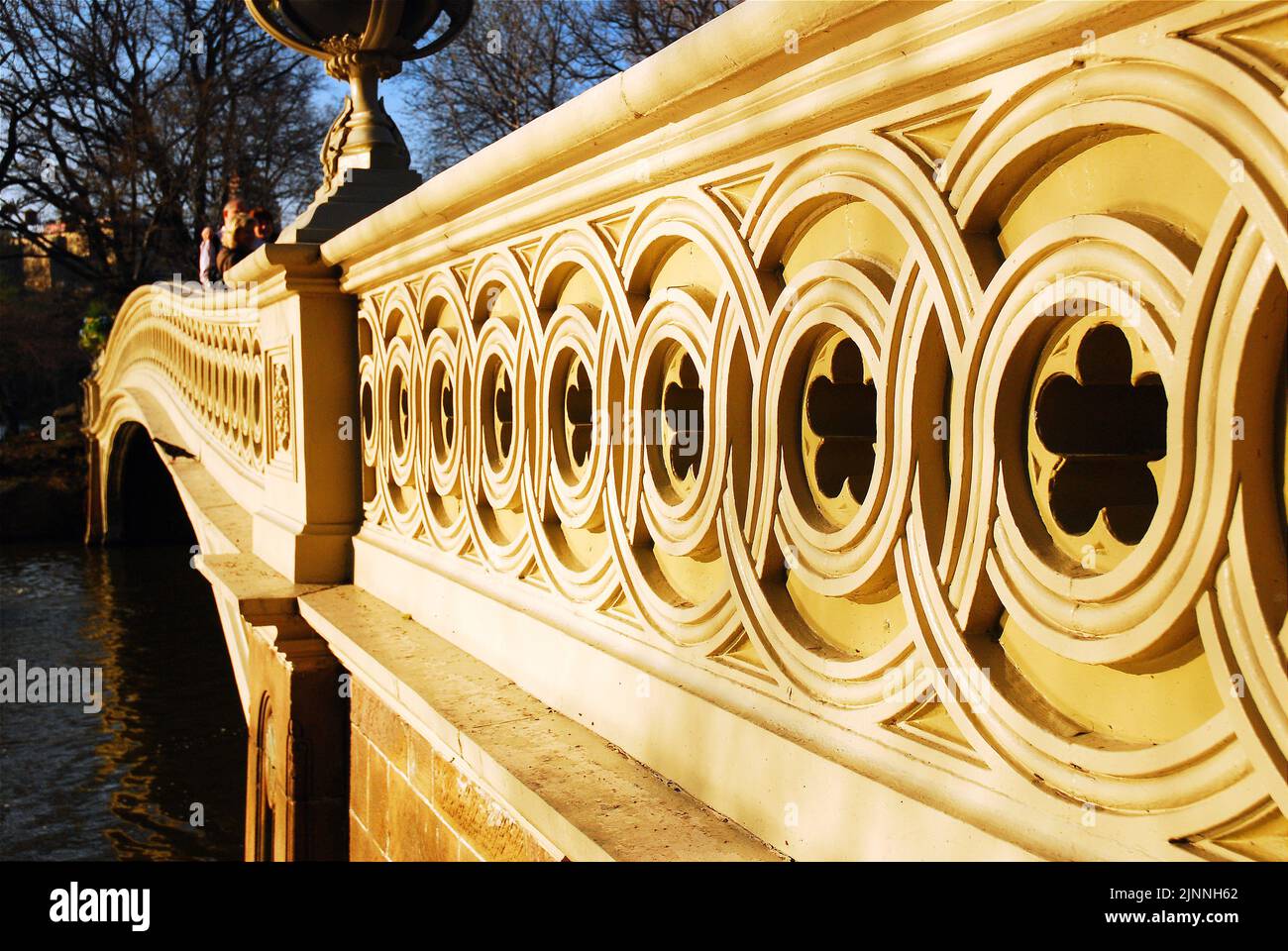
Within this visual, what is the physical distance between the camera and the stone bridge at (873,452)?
135cm

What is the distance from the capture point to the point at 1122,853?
148 centimetres

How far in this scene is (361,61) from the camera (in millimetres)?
5496

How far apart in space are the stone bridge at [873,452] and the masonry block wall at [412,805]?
0.02 meters

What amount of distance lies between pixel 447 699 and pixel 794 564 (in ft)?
4.17

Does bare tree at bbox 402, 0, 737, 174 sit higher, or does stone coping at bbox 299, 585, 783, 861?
bare tree at bbox 402, 0, 737, 174

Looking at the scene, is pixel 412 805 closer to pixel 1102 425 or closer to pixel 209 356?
pixel 1102 425

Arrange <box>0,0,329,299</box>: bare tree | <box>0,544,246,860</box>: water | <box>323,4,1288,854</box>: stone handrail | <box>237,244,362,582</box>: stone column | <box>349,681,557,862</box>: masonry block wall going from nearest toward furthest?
<box>323,4,1288,854</box>: stone handrail, <box>349,681,557,862</box>: masonry block wall, <box>237,244,362,582</box>: stone column, <box>0,544,246,860</box>: water, <box>0,0,329,299</box>: bare tree

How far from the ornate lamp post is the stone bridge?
1664mm

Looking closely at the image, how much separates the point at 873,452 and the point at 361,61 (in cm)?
400

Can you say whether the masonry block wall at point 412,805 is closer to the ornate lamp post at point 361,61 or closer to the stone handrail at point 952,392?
the stone handrail at point 952,392

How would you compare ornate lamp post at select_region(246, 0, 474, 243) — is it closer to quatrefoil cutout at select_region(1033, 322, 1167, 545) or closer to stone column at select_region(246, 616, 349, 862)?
stone column at select_region(246, 616, 349, 862)

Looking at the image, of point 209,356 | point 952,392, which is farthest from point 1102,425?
point 209,356

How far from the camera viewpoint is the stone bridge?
1.35 metres

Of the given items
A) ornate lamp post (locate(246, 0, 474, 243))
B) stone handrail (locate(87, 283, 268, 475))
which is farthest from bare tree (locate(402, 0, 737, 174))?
ornate lamp post (locate(246, 0, 474, 243))
